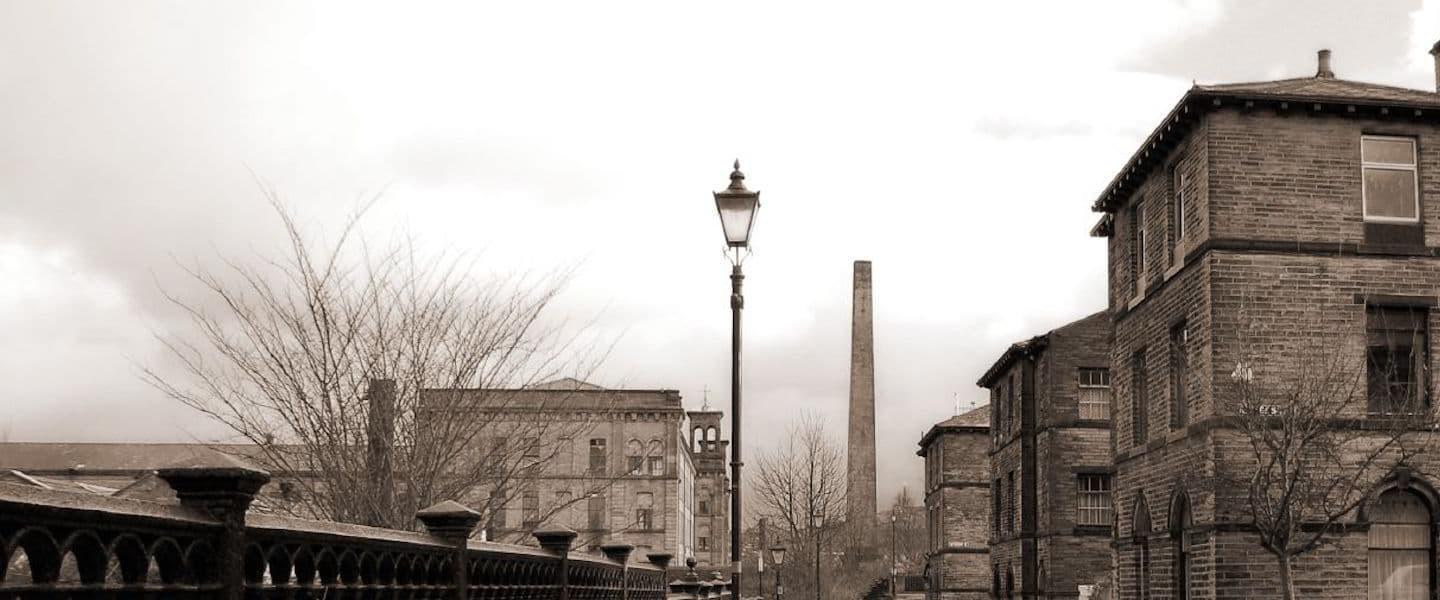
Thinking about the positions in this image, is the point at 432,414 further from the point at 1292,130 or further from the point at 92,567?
the point at 1292,130

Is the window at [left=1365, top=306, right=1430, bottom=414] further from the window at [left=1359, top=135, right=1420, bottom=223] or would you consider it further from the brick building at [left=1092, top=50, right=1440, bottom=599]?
the window at [left=1359, top=135, right=1420, bottom=223]

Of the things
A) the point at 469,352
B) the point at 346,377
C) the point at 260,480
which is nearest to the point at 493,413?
the point at 469,352

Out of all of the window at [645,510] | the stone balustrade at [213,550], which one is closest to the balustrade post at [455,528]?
the stone balustrade at [213,550]

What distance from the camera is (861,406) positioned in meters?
76.8

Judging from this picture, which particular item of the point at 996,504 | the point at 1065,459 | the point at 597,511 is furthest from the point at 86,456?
the point at 1065,459

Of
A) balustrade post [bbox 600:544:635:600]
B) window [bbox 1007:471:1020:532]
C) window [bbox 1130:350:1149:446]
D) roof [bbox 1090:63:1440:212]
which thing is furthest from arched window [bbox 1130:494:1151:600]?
balustrade post [bbox 600:544:635:600]

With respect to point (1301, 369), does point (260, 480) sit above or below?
below

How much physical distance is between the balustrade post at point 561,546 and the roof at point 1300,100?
16.4 metres

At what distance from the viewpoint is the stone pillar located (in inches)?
3019

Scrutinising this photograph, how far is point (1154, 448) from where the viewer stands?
88.0ft

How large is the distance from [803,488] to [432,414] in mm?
46789

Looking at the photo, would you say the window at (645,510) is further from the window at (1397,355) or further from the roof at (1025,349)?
the window at (1397,355)

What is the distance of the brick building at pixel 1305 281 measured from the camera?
2339 cm

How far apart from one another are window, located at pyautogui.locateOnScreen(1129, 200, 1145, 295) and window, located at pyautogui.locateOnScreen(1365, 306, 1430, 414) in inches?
192
